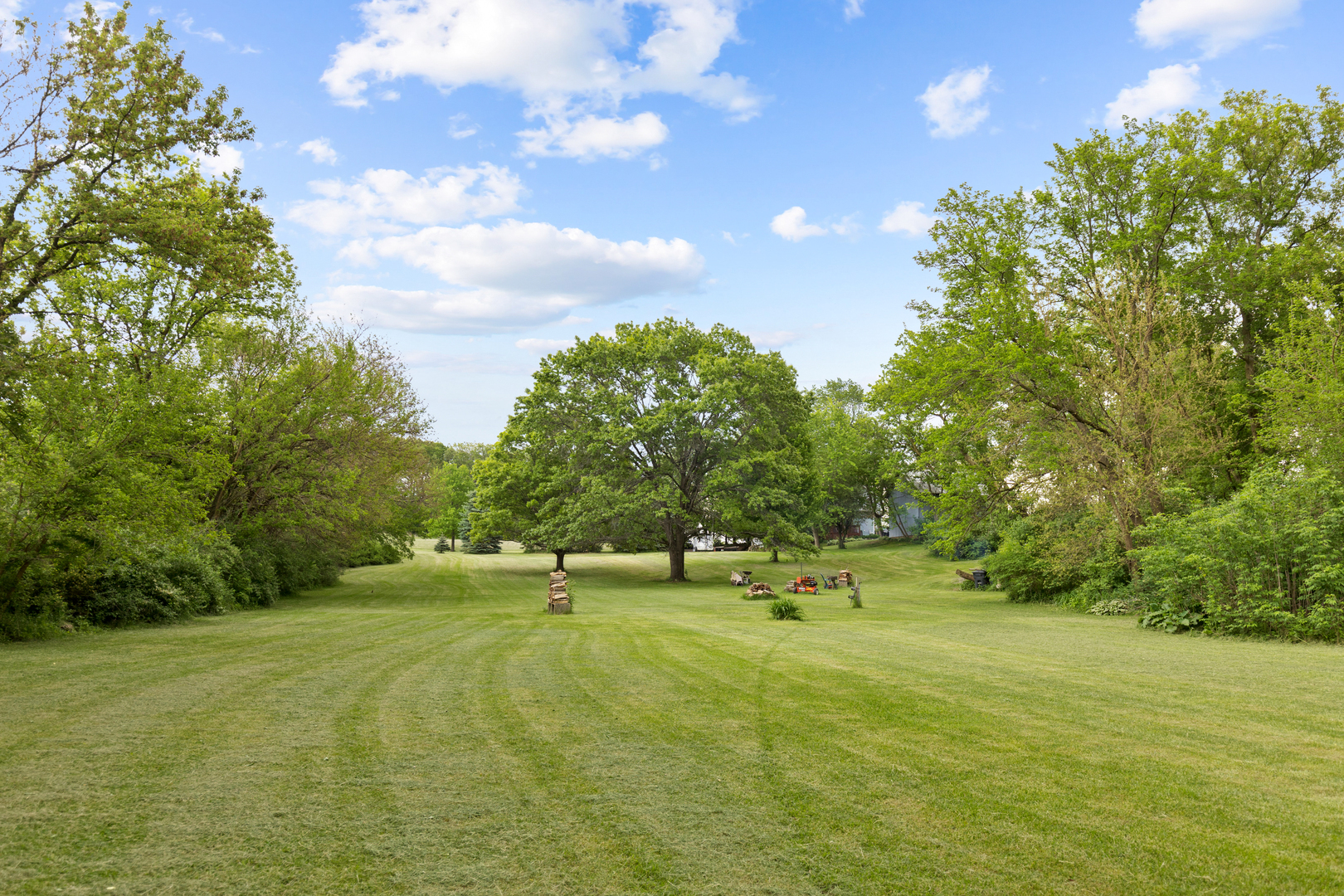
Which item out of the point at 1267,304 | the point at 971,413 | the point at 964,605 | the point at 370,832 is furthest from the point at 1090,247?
the point at 370,832

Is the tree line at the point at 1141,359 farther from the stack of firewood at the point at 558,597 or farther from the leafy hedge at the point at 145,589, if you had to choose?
the leafy hedge at the point at 145,589

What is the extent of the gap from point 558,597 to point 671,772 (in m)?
14.4

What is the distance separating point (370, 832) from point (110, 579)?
14.4 meters

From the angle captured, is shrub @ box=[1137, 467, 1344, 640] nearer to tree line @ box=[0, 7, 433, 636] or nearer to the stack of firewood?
the stack of firewood

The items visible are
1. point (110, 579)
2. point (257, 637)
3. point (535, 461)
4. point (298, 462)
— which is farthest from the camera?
point (535, 461)

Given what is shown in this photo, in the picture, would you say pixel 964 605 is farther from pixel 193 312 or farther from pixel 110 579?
pixel 193 312

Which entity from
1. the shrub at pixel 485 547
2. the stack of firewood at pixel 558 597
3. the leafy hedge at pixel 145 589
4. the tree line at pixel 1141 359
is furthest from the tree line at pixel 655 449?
the shrub at pixel 485 547

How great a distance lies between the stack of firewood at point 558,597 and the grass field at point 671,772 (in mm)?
8174

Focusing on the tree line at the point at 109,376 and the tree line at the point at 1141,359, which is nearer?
the tree line at the point at 109,376

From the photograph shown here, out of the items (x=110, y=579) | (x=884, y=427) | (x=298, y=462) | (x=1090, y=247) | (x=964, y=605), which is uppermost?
(x=1090, y=247)

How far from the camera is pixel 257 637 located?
13195 mm

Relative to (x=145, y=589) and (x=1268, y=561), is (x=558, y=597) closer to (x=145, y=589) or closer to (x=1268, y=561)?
(x=145, y=589)

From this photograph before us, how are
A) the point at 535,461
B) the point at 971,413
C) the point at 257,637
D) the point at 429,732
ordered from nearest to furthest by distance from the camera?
the point at 429,732 → the point at 257,637 → the point at 971,413 → the point at 535,461

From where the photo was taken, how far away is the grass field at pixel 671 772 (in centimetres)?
387
